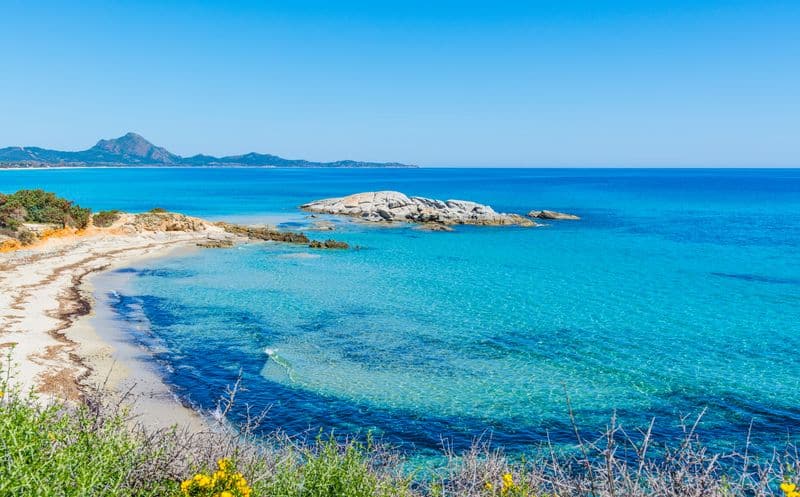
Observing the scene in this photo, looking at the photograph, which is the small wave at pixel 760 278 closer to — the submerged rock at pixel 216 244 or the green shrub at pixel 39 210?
the submerged rock at pixel 216 244

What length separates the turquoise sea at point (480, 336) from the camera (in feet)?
57.7

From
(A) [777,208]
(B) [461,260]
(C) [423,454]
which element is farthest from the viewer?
(A) [777,208]

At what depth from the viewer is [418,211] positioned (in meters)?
74.2

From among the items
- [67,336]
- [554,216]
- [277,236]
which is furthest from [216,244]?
[554,216]

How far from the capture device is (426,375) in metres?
20.5

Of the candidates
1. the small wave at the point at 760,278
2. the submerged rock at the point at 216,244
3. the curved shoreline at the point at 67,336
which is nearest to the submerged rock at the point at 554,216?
the small wave at the point at 760,278

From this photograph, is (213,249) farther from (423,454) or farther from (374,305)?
(423,454)

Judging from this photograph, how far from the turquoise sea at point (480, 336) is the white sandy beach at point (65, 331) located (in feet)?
4.09

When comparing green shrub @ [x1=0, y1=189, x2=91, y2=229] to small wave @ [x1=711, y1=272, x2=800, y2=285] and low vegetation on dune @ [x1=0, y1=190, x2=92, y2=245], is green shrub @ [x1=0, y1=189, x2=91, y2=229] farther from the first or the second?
small wave @ [x1=711, y1=272, x2=800, y2=285]

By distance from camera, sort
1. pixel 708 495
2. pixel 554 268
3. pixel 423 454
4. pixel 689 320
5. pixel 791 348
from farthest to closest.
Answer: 1. pixel 554 268
2. pixel 689 320
3. pixel 791 348
4. pixel 423 454
5. pixel 708 495

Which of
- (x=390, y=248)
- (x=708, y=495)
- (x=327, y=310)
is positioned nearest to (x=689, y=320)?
(x=327, y=310)

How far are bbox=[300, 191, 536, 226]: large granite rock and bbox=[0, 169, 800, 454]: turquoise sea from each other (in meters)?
19.9

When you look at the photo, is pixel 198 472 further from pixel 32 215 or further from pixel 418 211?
pixel 418 211

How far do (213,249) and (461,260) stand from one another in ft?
70.4
